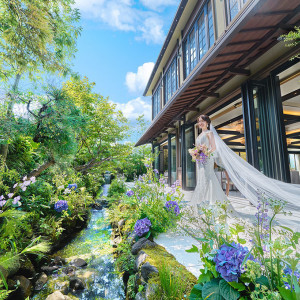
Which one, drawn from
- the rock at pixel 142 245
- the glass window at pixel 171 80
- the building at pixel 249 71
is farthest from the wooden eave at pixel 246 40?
the glass window at pixel 171 80

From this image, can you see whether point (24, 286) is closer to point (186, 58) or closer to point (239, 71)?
point (239, 71)

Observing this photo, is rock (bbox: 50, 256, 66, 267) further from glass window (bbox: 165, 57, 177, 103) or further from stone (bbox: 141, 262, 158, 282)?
glass window (bbox: 165, 57, 177, 103)

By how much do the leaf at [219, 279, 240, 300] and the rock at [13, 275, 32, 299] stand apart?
7.39 ft

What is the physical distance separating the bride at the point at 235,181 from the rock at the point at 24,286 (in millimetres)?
2454

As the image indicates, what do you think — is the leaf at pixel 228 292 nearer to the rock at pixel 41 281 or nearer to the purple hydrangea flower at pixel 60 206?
the rock at pixel 41 281

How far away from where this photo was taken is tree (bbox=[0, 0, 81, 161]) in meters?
2.77

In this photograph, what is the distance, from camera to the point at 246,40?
2.95 m

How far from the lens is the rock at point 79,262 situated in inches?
104

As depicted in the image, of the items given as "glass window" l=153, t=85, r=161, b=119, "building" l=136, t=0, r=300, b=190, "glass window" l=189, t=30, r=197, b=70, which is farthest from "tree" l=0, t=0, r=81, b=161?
"glass window" l=153, t=85, r=161, b=119

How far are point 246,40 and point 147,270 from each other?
360cm

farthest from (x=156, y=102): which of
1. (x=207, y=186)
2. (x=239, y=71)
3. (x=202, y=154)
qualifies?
(x=207, y=186)

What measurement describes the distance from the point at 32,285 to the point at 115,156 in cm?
570

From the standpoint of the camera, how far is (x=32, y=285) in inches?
86.7

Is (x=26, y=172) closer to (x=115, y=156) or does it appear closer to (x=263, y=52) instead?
(x=115, y=156)
